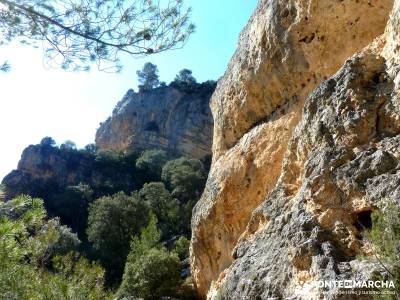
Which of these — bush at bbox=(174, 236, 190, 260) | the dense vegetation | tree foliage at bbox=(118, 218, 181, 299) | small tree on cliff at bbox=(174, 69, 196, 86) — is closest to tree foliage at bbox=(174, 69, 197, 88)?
small tree on cliff at bbox=(174, 69, 196, 86)

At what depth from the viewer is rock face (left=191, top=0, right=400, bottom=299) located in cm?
595

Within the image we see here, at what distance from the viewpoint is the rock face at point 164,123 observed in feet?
165

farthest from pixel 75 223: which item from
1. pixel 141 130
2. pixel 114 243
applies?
pixel 141 130

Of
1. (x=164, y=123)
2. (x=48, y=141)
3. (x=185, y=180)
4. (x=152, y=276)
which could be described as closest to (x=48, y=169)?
(x=48, y=141)

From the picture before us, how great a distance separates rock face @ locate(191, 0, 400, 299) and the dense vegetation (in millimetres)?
3435

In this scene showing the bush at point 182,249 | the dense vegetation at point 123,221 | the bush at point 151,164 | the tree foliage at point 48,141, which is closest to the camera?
the dense vegetation at point 123,221

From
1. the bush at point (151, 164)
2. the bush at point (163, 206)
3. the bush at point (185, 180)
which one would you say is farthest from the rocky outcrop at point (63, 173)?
the bush at point (163, 206)

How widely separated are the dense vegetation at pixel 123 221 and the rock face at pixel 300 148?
11.3 ft

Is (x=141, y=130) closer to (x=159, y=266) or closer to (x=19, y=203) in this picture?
(x=159, y=266)

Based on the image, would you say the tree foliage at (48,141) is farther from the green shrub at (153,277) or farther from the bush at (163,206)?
the green shrub at (153,277)

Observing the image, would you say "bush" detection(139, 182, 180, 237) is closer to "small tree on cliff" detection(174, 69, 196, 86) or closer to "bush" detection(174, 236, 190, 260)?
"bush" detection(174, 236, 190, 260)

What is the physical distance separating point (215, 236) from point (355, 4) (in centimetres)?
675

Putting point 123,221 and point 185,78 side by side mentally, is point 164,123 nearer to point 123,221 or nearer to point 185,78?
point 185,78

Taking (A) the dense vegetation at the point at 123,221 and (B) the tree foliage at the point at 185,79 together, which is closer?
(A) the dense vegetation at the point at 123,221
